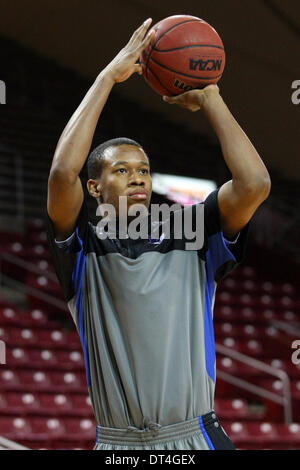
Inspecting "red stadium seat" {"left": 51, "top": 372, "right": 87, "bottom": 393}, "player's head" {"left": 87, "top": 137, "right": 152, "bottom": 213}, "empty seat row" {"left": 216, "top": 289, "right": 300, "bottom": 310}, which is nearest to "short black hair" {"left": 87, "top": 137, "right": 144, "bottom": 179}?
"player's head" {"left": 87, "top": 137, "right": 152, "bottom": 213}

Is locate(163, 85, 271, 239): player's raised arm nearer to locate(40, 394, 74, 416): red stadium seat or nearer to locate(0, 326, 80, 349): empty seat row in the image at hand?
locate(40, 394, 74, 416): red stadium seat

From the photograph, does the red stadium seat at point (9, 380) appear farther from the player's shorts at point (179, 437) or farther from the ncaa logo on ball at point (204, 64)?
the ncaa logo on ball at point (204, 64)

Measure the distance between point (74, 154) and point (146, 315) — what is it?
0.50 metres

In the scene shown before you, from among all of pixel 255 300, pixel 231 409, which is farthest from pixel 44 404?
pixel 255 300

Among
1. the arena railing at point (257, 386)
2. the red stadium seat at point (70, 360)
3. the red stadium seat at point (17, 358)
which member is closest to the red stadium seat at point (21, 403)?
the red stadium seat at point (17, 358)

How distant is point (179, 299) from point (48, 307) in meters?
6.88

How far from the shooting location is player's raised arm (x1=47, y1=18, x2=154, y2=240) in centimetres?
208

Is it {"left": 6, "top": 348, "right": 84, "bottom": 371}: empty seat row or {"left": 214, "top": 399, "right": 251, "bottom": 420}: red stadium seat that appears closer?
{"left": 214, "top": 399, "right": 251, "bottom": 420}: red stadium seat

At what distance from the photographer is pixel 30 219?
35.1 feet

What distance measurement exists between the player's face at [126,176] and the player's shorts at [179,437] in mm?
684

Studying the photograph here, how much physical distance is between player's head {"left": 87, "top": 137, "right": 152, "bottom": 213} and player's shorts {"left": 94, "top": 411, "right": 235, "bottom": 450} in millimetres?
684

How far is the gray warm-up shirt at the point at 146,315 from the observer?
2.05 metres
